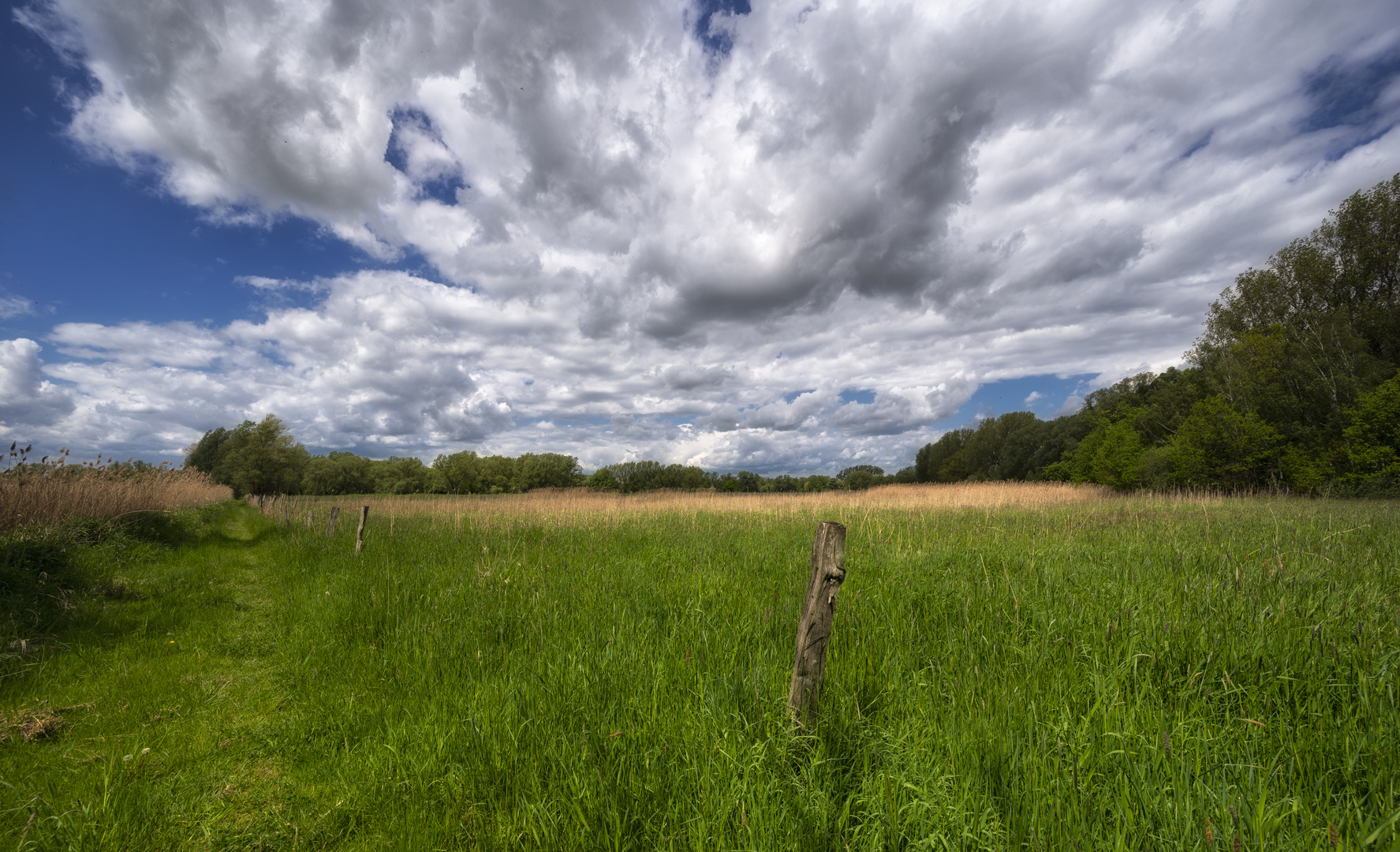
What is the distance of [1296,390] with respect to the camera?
24.8 metres

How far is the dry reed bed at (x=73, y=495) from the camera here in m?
8.21

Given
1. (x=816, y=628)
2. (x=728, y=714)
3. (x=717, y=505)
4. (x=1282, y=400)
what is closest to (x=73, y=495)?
(x=728, y=714)

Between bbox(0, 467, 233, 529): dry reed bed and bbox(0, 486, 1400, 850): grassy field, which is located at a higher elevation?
bbox(0, 467, 233, 529): dry reed bed

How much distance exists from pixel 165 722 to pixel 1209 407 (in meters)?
37.6

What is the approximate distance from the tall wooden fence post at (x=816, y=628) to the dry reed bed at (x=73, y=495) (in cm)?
1210

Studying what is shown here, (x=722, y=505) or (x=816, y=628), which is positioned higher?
(x=816, y=628)

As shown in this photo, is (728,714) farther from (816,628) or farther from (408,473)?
(408,473)

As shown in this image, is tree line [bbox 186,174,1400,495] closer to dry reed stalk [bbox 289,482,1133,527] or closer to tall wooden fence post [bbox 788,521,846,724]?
dry reed stalk [bbox 289,482,1133,527]

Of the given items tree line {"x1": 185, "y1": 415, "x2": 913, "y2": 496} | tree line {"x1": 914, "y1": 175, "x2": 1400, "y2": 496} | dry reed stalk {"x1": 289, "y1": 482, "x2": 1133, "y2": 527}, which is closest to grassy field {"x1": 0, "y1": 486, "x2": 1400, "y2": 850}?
dry reed stalk {"x1": 289, "y1": 482, "x2": 1133, "y2": 527}

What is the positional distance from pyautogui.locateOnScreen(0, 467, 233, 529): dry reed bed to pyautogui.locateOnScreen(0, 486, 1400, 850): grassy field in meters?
4.53

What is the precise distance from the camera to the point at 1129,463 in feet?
99.6

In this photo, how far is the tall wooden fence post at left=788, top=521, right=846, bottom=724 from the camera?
261 centimetres

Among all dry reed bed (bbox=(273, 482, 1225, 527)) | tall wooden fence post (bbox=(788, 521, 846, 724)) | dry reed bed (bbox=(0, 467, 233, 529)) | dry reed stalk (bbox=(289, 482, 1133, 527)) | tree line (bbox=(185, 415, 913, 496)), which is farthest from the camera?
tree line (bbox=(185, 415, 913, 496))

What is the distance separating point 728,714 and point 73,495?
14.2 m
